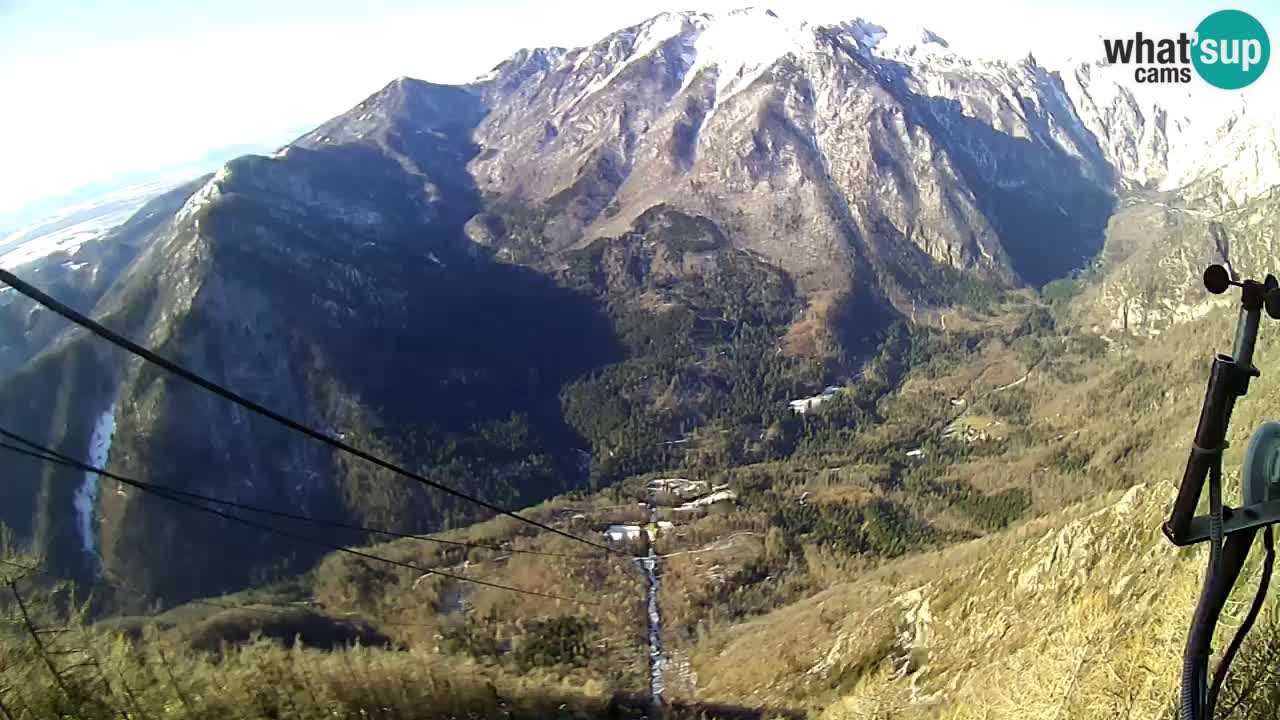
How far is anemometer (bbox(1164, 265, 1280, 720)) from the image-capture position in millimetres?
4125

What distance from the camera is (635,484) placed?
11000 centimetres

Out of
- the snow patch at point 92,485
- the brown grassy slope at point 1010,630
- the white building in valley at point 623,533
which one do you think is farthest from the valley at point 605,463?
the white building in valley at point 623,533

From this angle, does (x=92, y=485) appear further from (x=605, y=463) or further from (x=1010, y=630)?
(x=1010, y=630)

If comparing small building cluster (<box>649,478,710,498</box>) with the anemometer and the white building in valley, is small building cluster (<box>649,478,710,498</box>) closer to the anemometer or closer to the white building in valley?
the white building in valley

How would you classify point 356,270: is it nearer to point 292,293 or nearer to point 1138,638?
point 292,293

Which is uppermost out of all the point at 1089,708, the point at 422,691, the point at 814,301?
the point at 1089,708

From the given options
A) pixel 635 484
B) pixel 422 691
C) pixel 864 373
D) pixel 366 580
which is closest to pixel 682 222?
pixel 864 373

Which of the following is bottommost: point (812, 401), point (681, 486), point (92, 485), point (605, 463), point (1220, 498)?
point (681, 486)

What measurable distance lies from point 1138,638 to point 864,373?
145867mm

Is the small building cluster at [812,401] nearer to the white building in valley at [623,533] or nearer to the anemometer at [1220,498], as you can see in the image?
the white building in valley at [623,533]

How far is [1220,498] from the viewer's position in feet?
14.4

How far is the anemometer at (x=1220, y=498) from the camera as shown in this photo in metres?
4.12

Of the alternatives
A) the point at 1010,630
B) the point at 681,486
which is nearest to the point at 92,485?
the point at 681,486

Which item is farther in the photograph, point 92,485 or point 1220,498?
point 92,485
